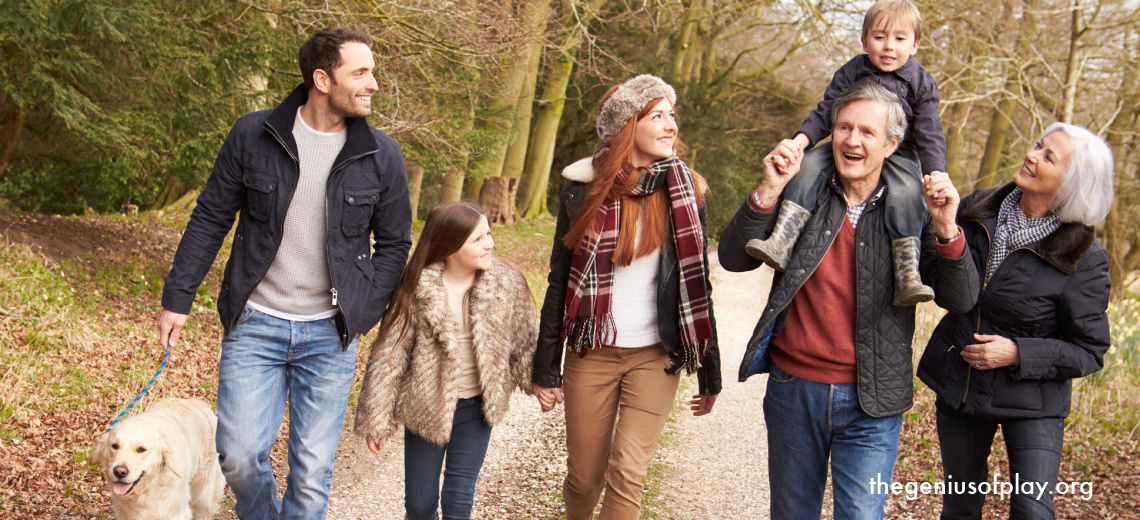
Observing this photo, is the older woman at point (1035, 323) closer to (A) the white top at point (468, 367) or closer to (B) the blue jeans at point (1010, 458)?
(B) the blue jeans at point (1010, 458)

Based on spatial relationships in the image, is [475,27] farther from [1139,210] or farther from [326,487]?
[1139,210]

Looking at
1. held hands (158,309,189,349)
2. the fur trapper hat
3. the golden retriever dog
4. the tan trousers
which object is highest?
the fur trapper hat

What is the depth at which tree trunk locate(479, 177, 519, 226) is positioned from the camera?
766 inches

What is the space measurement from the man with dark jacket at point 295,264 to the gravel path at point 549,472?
1438 mm

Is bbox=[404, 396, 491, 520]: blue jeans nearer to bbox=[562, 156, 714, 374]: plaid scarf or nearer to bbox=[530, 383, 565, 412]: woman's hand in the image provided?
bbox=[530, 383, 565, 412]: woman's hand

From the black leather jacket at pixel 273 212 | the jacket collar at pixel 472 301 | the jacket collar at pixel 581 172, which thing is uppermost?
the jacket collar at pixel 581 172

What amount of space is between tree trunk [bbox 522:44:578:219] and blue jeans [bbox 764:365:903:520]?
15.4 metres

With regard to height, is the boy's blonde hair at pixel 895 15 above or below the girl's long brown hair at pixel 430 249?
above

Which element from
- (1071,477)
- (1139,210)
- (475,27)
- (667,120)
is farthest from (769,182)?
(1139,210)

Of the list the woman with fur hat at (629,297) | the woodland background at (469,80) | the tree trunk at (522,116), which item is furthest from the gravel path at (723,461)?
the tree trunk at (522,116)

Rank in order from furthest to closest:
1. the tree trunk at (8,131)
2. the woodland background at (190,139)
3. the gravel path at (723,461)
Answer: the tree trunk at (8,131) → the woodland background at (190,139) → the gravel path at (723,461)

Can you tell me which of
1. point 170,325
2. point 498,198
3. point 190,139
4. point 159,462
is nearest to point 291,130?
point 170,325

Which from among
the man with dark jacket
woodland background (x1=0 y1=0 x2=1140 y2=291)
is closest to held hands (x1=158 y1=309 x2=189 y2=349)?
the man with dark jacket

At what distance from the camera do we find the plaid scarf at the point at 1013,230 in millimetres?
3314
